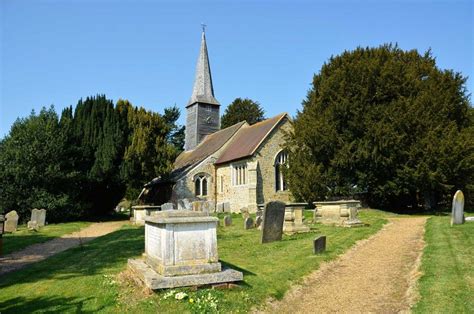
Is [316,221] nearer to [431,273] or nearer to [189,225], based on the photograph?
[431,273]

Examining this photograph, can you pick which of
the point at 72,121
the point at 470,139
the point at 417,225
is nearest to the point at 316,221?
the point at 417,225

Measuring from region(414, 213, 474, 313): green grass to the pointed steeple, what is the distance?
101ft

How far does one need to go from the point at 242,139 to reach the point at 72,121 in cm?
1279

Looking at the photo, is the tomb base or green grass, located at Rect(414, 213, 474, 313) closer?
green grass, located at Rect(414, 213, 474, 313)

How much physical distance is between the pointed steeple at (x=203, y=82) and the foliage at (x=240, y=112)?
8985 millimetres

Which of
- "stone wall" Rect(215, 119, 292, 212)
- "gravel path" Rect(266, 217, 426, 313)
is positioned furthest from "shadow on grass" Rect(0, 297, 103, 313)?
"stone wall" Rect(215, 119, 292, 212)

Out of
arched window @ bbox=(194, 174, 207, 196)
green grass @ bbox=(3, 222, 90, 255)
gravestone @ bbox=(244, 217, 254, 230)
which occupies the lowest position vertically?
green grass @ bbox=(3, 222, 90, 255)

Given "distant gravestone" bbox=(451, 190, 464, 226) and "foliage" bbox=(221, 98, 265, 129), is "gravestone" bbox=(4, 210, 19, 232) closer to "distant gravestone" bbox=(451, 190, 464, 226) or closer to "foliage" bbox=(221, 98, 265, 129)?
"distant gravestone" bbox=(451, 190, 464, 226)

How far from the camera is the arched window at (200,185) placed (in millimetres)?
32344

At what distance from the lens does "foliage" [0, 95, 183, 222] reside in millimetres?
24266

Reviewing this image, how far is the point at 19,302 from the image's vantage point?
6855 millimetres

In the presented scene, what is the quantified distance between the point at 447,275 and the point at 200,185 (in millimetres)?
25785

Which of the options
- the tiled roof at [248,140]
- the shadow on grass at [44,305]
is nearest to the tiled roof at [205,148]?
the tiled roof at [248,140]

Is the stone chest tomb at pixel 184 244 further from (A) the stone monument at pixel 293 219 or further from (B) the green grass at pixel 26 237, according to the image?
(B) the green grass at pixel 26 237
